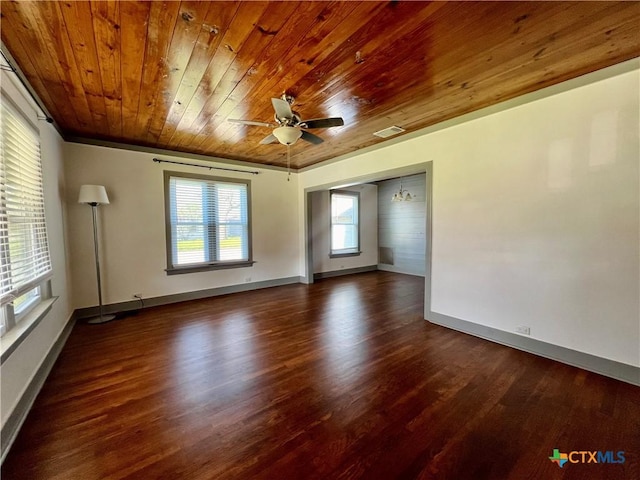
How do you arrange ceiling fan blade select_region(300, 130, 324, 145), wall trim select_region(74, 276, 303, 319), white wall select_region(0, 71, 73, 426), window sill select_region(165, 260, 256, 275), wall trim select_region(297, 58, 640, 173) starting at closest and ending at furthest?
white wall select_region(0, 71, 73, 426), wall trim select_region(297, 58, 640, 173), ceiling fan blade select_region(300, 130, 324, 145), wall trim select_region(74, 276, 303, 319), window sill select_region(165, 260, 256, 275)

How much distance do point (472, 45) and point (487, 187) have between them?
1637 mm

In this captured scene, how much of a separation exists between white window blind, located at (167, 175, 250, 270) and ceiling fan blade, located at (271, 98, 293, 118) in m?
3.07

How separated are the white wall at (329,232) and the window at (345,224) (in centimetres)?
14

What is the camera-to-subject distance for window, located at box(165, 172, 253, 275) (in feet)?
15.5

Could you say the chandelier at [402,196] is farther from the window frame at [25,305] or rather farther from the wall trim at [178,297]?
the window frame at [25,305]

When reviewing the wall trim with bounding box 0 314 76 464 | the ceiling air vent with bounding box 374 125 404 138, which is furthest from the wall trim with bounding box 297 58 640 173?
the wall trim with bounding box 0 314 76 464

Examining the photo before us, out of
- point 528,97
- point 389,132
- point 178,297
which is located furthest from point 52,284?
point 528,97

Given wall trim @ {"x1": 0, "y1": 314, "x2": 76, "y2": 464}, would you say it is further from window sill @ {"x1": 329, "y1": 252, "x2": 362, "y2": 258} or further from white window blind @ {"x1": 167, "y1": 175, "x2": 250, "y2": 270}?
window sill @ {"x1": 329, "y1": 252, "x2": 362, "y2": 258}

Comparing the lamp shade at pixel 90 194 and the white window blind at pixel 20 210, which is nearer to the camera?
the white window blind at pixel 20 210

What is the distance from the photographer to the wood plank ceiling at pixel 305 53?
5.39 ft

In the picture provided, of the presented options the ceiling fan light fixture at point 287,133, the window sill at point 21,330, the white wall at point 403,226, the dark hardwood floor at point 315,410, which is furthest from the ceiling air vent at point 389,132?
the window sill at point 21,330

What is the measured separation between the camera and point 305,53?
203cm

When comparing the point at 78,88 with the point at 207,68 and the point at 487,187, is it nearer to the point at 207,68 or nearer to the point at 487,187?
the point at 207,68

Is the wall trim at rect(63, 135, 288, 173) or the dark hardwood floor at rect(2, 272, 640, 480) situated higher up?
the wall trim at rect(63, 135, 288, 173)
